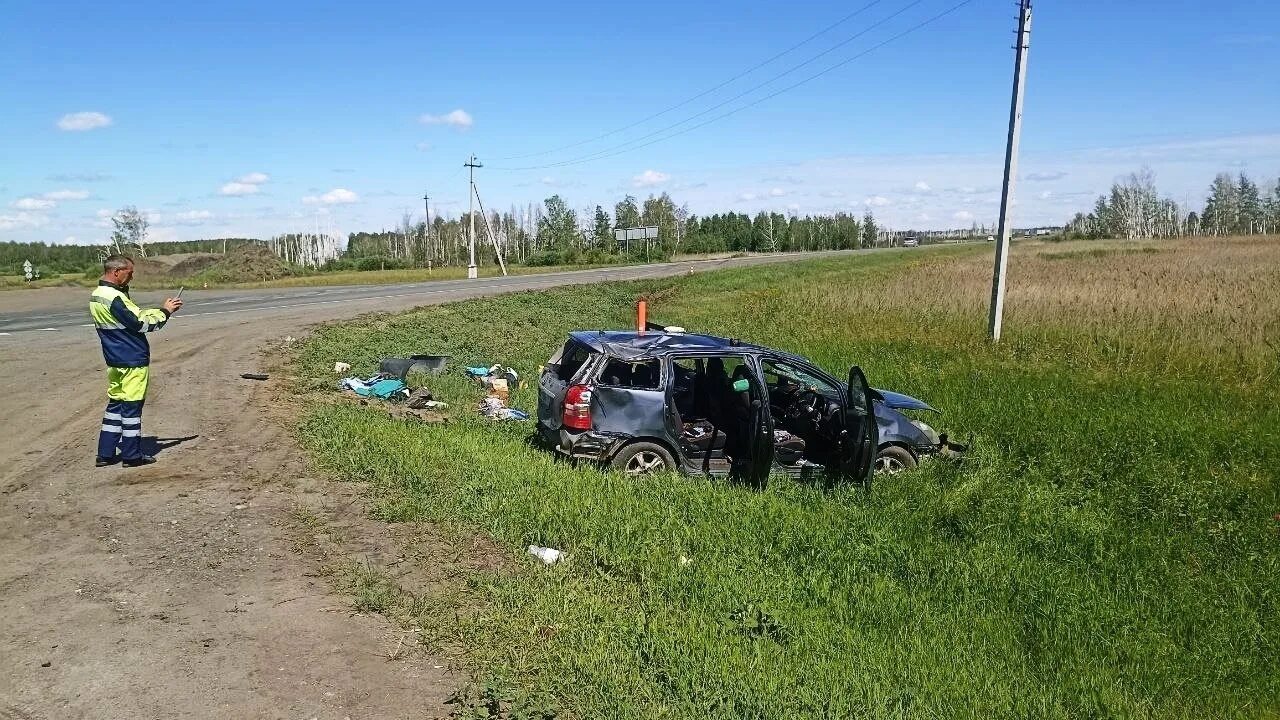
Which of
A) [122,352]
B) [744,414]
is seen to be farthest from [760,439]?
[122,352]

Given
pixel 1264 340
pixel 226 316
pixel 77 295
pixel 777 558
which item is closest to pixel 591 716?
pixel 777 558

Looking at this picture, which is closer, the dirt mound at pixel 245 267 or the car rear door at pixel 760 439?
the car rear door at pixel 760 439

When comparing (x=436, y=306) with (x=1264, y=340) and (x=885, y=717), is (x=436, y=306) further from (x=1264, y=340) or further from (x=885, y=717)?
(x=885, y=717)

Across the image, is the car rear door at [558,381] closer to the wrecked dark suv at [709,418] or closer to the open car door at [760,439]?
the wrecked dark suv at [709,418]

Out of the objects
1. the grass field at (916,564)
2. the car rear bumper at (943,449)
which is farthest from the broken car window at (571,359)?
the car rear bumper at (943,449)

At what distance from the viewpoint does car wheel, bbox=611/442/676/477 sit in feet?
25.2

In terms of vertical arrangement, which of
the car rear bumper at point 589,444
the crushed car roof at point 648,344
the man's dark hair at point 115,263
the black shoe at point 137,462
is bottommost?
the black shoe at point 137,462

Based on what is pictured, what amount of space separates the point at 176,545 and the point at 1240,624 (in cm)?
734

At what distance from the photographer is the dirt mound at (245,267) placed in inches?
1965

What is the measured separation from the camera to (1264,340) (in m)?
12.2

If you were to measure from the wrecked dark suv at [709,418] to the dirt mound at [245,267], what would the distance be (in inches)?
1848

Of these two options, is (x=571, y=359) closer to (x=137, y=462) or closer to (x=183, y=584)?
(x=183, y=584)

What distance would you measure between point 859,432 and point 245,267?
52.4m

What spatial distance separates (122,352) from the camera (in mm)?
7605
